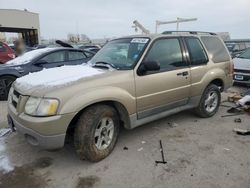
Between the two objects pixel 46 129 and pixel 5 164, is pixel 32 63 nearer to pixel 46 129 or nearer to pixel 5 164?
pixel 5 164

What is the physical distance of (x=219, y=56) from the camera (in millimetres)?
5371

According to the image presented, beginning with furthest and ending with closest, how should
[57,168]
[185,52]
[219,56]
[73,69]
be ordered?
1. [219,56]
2. [185,52]
3. [73,69]
4. [57,168]

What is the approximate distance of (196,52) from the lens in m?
4.84

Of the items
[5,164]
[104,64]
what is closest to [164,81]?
[104,64]

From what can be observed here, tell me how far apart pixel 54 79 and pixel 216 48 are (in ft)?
12.2

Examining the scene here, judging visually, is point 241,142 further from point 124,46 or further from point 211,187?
point 124,46

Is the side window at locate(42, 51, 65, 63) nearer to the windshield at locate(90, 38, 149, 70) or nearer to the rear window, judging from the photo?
the windshield at locate(90, 38, 149, 70)

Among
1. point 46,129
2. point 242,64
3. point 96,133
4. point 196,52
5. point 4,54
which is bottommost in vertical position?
point 96,133

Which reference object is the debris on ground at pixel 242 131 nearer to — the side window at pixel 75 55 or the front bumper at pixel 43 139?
the front bumper at pixel 43 139

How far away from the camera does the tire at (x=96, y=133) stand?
10.5 feet

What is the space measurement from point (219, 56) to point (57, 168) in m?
4.11

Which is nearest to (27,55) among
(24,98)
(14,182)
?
(24,98)

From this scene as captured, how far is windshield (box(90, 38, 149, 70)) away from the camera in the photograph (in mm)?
3886

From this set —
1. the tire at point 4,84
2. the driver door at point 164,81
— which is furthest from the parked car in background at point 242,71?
the tire at point 4,84
